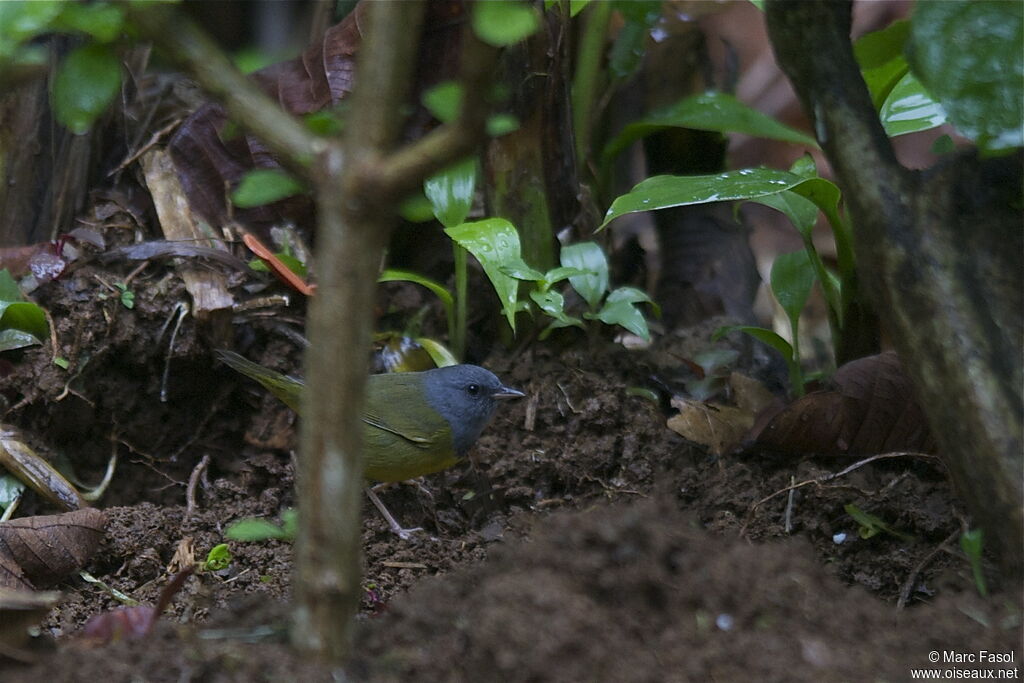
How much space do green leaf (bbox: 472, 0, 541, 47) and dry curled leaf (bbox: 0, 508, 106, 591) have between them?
7.03ft

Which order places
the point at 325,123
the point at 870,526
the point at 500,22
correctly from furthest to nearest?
the point at 870,526 < the point at 325,123 < the point at 500,22

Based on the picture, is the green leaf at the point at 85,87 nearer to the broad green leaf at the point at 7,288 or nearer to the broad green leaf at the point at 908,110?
the broad green leaf at the point at 7,288

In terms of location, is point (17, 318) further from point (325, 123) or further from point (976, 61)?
point (976, 61)

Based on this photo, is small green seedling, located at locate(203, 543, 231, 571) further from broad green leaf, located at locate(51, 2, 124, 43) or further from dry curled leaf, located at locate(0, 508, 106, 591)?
broad green leaf, located at locate(51, 2, 124, 43)

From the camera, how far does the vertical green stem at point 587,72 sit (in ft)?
13.6

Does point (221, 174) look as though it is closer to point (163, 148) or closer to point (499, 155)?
point (163, 148)

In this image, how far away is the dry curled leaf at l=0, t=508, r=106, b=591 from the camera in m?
2.77

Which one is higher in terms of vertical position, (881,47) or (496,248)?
(881,47)

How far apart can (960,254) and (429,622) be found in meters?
1.37

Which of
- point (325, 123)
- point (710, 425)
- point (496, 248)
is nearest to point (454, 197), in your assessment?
point (496, 248)

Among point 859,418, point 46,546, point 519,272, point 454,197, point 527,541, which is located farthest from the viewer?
point 454,197

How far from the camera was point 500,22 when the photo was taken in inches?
53.6

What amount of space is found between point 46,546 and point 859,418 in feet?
7.94

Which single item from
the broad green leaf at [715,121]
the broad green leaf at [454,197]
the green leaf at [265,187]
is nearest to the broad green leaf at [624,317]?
the broad green leaf at [454,197]
